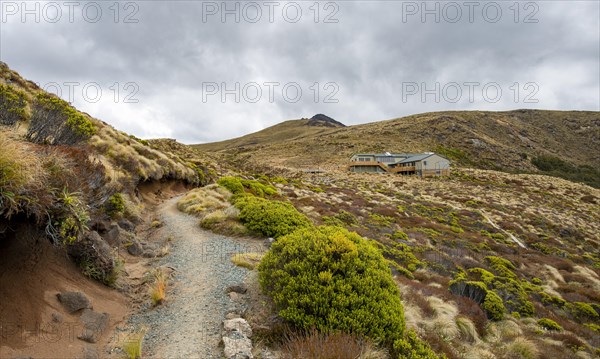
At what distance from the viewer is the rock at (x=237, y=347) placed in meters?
5.59

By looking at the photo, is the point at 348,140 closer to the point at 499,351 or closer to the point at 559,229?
the point at 559,229

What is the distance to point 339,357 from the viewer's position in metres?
5.10

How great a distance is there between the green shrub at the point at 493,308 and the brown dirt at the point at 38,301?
12611 mm

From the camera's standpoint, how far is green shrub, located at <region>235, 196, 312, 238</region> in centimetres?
1313

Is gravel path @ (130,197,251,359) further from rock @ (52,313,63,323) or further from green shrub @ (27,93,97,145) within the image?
green shrub @ (27,93,97,145)

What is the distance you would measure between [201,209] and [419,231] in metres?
15.6

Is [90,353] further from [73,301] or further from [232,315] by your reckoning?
[232,315]

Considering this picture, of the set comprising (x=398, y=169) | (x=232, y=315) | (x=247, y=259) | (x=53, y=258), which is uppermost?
(x=398, y=169)

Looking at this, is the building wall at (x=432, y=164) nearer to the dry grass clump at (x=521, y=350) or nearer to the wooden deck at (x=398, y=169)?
the wooden deck at (x=398, y=169)

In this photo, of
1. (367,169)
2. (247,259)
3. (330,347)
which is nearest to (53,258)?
(247,259)

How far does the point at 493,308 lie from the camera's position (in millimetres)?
12797

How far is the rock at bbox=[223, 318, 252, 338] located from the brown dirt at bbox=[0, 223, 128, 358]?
7.03 feet

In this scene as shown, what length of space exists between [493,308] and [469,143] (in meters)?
103

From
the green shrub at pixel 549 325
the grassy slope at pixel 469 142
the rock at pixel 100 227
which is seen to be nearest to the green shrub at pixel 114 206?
the rock at pixel 100 227
